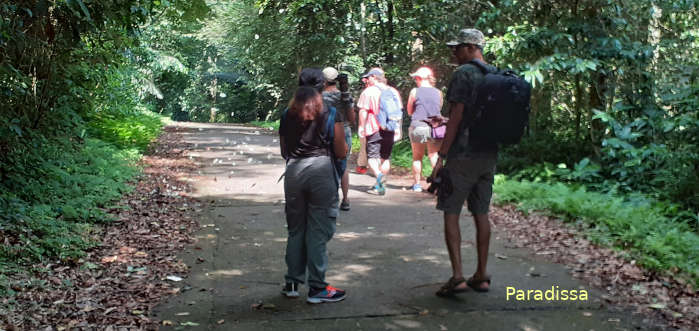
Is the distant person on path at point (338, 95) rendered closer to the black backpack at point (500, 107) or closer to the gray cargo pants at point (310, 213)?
the gray cargo pants at point (310, 213)

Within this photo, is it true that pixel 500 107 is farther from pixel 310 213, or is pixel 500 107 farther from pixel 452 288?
pixel 310 213

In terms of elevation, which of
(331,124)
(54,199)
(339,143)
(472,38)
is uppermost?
(472,38)

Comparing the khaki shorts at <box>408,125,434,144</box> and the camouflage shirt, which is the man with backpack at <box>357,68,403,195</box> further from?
the camouflage shirt

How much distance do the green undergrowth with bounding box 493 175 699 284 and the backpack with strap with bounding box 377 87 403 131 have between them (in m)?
1.90

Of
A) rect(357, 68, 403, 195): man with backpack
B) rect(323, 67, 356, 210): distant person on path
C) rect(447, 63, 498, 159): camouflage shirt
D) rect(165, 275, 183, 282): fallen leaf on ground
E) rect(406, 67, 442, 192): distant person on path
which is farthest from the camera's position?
rect(357, 68, 403, 195): man with backpack

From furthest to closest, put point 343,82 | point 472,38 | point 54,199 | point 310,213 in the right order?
point 54,199 → point 343,82 → point 472,38 → point 310,213

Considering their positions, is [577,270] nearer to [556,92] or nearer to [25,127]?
[25,127]

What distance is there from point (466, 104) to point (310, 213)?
1.49 metres

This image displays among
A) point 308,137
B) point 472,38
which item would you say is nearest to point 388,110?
point 472,38

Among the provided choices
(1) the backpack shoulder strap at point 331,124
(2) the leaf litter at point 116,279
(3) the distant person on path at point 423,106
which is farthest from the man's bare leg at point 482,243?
(3) the distant person on path at point 423,106

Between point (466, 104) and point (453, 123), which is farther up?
point (466, 104)

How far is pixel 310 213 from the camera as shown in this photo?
5227 millimetres

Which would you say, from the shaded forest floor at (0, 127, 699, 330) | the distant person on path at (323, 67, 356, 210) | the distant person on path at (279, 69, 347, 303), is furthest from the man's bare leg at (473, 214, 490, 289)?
the distant person on path at (323, 67, 356, 210)

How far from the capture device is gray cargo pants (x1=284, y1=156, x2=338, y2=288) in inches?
205
